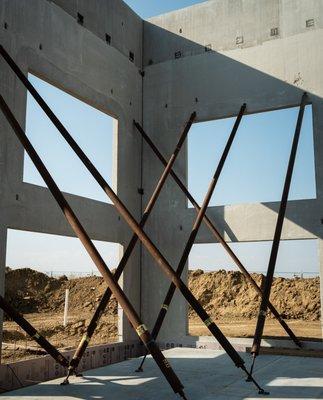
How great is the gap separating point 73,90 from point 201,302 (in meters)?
23.0

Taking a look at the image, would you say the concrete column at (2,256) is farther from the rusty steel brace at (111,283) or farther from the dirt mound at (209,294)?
the dirt mound at (209,294)

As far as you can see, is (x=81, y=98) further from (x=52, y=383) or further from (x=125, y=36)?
(x=52, y=383)

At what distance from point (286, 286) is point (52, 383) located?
25.2 meters

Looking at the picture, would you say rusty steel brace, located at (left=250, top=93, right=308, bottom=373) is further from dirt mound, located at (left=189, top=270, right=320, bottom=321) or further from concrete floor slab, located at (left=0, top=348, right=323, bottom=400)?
dirt mound, located at (left=189, top=270, right=320, bottom=321)

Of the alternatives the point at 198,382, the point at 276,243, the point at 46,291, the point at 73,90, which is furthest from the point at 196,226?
the point at 46,291

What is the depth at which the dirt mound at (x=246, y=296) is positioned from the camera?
29.9m

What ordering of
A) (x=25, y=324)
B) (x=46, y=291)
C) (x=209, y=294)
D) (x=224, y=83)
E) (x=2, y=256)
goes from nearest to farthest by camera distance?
1. (x=25, y=324)
2. (x=2, y=256)
3. (x=224, y=83)
4. (x=209, y=294)
5. (x=46, y=291)

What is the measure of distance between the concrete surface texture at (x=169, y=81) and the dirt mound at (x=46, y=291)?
19.2 metres

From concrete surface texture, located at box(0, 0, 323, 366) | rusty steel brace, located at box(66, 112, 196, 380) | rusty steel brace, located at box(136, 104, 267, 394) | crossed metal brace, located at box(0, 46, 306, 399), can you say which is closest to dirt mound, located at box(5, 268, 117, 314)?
concrete surface texture, located at box(0, 0, 323, 366)

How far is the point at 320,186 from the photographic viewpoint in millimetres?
12711

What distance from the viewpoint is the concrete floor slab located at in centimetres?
812

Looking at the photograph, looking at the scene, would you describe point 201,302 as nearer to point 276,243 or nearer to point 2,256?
point 276,243

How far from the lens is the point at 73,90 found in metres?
12.6

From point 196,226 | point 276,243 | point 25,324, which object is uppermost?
point 196,226
